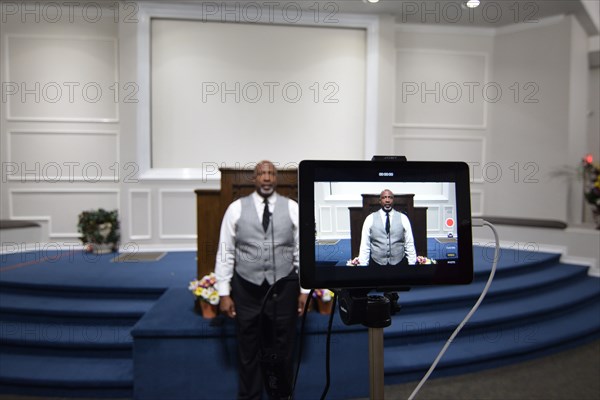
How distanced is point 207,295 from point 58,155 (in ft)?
13.4

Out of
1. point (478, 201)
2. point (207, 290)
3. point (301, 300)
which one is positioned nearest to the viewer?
point (301, 300)

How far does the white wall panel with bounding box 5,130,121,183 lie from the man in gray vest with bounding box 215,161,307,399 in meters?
4.04

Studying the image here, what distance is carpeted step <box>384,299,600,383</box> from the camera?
304 cm

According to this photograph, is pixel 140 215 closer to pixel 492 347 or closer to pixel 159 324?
pixel 159 324

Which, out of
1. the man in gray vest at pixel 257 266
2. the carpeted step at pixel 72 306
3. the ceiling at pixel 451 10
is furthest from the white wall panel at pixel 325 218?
the ceiling at pixel 451 10

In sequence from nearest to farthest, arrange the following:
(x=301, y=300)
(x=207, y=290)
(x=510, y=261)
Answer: (x=301, y=300) < (x=207, y=290) < (x=510, y=261)

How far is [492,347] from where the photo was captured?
3.33 metres

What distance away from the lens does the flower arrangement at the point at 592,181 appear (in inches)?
199

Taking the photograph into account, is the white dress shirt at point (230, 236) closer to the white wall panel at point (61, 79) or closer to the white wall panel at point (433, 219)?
the white wall panel at point (433, 219)

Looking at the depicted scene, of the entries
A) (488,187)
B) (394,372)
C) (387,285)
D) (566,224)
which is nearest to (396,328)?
(394,372)

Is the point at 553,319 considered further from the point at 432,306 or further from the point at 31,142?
the point at 31,142

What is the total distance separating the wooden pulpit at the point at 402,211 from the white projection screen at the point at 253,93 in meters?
4.94

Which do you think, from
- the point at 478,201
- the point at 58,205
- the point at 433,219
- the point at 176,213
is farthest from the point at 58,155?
the point at 478,201

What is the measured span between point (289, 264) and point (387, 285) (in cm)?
143
